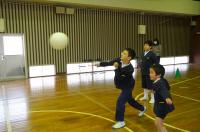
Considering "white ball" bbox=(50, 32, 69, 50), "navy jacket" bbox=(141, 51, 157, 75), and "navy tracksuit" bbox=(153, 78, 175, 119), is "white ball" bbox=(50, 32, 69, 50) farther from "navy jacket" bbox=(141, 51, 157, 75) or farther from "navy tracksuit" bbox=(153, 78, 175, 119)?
"navy tracksuit" bbox=(153, 78, 175, 119)

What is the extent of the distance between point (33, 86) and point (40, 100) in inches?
84.6

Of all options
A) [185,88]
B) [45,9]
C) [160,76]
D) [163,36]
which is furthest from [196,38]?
[160,76]

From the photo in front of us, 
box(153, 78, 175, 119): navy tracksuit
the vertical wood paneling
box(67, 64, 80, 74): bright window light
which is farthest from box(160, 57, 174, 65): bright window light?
box(153, 78, 175, 119): navy tracksuit

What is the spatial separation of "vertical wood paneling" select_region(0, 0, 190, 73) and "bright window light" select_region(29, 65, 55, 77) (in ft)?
0.66

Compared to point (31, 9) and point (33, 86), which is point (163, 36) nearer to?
point (31, 9)

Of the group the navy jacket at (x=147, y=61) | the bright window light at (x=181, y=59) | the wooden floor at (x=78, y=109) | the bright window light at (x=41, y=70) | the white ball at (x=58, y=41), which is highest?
the white ball at (x=58, y=41)

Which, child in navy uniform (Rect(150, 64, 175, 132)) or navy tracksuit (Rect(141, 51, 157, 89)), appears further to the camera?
navy tracksuit (Rect(141, 51, 157, 89))

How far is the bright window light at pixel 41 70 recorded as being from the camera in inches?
394

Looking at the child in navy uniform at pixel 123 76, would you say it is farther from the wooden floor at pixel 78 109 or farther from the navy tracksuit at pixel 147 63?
the navy tracksuit at pixel 147 63

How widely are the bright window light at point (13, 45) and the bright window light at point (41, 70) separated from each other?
35.8 inches

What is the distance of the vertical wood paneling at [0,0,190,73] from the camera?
9.55 m

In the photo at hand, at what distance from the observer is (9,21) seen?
362 inches

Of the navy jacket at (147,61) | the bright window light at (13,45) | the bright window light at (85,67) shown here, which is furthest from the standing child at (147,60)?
the bright window light at (13,45)

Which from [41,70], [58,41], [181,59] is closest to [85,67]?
[41,70]
